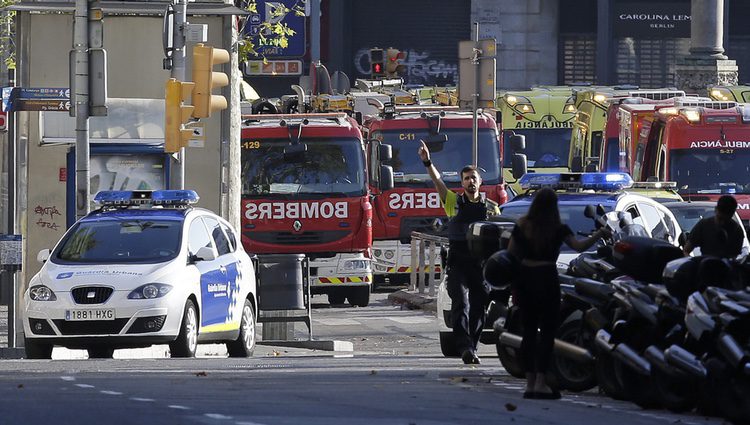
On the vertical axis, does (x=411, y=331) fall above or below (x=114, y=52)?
below

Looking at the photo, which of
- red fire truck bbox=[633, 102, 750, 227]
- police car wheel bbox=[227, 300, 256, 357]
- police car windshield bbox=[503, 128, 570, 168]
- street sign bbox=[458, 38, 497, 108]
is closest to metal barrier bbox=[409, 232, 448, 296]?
street sign bbox=[458, 38, 497, 108]

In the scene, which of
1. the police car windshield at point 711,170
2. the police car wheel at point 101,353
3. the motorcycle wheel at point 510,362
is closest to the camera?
the motorcycle wheel at point 510,362

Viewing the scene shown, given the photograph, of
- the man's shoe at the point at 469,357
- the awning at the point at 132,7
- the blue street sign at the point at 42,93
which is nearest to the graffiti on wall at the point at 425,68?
the awning at the point at 132,7

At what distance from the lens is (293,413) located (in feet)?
40.4

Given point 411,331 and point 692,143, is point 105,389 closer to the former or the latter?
point 411,331

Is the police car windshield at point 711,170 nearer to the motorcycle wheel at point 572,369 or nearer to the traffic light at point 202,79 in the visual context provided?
the traffic light at point 202,79

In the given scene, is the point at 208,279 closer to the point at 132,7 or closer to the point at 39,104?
the point at 39,104

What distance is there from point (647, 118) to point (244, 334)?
1361 cm

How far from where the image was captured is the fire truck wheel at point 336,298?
28.1 meters

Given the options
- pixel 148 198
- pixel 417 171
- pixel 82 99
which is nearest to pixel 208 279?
pixel 148 198

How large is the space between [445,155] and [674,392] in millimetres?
17115

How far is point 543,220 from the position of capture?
44.0ft

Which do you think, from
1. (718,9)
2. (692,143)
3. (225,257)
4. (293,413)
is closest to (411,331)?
(225,257)

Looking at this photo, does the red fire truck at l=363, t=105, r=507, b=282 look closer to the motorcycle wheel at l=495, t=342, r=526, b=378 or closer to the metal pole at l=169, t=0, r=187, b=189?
the metal pole at l=169, t=0, r=187, b=189
